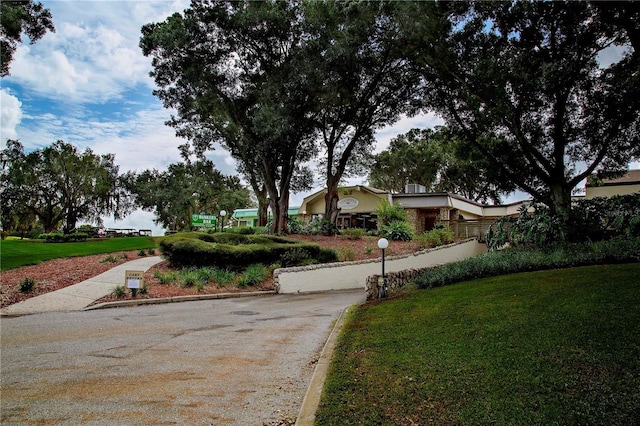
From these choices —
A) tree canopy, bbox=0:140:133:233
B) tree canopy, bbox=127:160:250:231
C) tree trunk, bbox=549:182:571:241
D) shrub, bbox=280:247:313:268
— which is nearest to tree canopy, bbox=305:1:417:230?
shrub, bbox=280:247:313:268

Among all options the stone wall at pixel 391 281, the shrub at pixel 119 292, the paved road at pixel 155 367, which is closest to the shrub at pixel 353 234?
the stone wall at pixel 391 281

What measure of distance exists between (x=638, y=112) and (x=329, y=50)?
39.7 feet

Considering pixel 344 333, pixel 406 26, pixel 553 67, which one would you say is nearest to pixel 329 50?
pixel 406 26

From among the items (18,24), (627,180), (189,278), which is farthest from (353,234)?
(18,24)

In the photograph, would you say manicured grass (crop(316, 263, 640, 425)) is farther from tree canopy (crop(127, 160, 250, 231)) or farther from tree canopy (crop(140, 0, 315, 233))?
tree canopy (crop(127, 160, 250, 231))

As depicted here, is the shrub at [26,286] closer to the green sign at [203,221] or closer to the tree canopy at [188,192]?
the green sign at [203,221]

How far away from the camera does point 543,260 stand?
10711 millimetres

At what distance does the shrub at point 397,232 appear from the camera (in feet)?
69.9

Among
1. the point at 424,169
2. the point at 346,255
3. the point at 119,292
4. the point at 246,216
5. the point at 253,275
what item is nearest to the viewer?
the point at 119,292

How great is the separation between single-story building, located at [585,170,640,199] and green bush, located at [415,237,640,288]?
11.6 m

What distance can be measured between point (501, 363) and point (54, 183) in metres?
46.9

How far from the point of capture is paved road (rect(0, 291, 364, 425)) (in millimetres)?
3625

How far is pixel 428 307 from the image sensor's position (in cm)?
770

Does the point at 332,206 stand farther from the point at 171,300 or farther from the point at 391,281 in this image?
the point at 171,300
